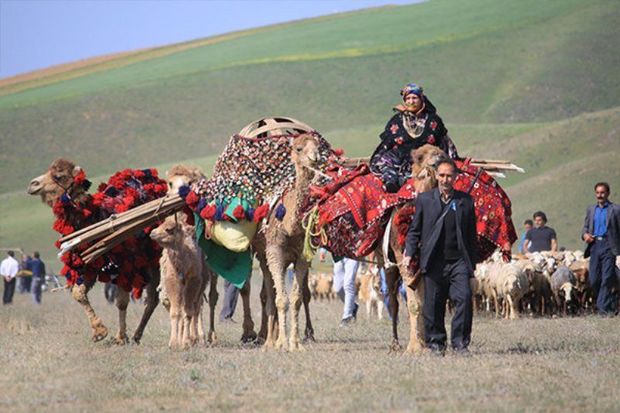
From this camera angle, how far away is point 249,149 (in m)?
17.1

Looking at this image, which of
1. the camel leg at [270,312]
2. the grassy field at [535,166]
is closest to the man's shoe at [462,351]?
the camel leg at [270,312]

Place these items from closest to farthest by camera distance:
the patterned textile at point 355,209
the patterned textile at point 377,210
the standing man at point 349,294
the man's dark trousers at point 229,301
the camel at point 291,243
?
the patterned textile at point 377,210 < the patterned textile at point 355,209 < the camel at point 291,243 < the standing man at point 349,294 < the man's dark trousers at point 229,301

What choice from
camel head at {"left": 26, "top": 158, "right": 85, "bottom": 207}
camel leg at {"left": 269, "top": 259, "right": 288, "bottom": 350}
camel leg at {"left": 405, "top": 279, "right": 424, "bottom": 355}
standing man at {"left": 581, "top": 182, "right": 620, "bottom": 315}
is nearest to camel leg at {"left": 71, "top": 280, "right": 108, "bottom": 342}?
camel head at {"left": 26, "top": 158, "right": 85, "bottom": 207}

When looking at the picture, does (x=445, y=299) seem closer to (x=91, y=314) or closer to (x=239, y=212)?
(x=239, y=212)

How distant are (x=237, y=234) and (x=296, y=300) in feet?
4.27

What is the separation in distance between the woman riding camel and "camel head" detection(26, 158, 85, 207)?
4.63 meters

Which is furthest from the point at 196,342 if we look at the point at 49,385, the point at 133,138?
the point at 133,138

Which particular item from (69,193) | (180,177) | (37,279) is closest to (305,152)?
(180,177)

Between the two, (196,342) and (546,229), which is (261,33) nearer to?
(546,229)

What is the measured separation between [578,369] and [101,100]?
87011 millimetres

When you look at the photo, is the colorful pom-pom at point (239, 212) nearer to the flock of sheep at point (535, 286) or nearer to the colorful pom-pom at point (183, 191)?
the colorful pom-pom at point (183, 191)

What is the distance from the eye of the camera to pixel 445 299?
14453mm

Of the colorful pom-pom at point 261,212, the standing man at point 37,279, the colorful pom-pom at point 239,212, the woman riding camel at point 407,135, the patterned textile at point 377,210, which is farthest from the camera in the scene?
the standing man at point 37,279

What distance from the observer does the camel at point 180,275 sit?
56.4ft
